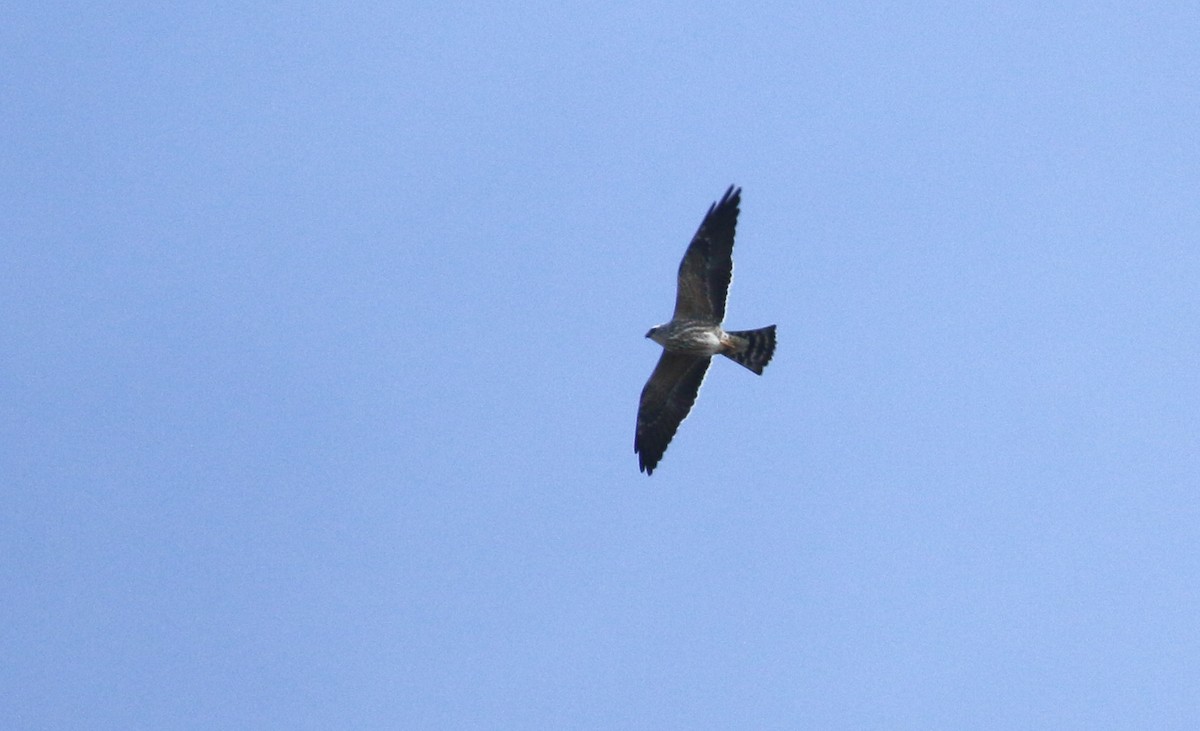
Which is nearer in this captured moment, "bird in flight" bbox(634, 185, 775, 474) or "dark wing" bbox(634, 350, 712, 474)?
"bird in flight" bbox(634, 185, 775, 474)

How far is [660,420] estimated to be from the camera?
25.3m

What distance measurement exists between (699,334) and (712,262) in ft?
2.94

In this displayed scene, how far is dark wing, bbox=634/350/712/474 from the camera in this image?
24.8 metres

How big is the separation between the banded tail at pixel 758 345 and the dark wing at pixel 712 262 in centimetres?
41

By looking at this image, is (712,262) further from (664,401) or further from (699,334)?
(664,401)

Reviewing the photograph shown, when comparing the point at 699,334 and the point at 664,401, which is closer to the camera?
the point at 699,334

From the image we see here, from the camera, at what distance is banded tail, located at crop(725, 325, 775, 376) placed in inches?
950

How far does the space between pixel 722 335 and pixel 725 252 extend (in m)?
1.03

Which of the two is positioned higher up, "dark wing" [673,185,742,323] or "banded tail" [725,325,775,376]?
"dark wing" [673,185,742,323]

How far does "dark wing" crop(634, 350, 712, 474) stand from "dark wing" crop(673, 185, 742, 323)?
36.6 inches

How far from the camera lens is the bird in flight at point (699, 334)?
2372 cm

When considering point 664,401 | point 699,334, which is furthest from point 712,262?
point 664,401

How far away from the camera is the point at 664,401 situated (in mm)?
25188

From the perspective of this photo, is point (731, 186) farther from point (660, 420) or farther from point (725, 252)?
point (660, 420)
